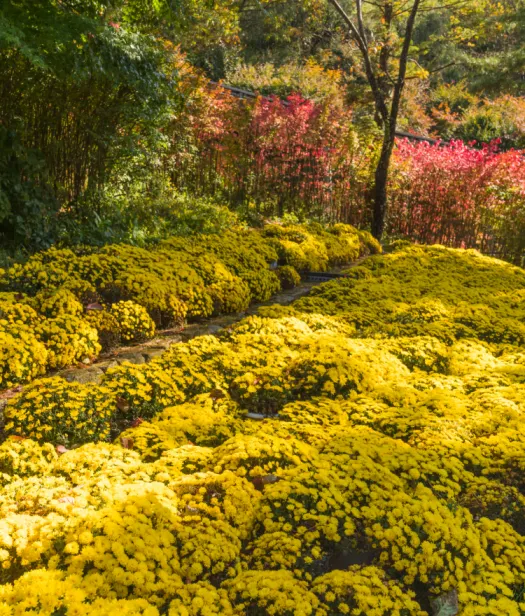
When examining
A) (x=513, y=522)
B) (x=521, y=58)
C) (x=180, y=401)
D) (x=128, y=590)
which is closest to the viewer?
(x=128, y=590)

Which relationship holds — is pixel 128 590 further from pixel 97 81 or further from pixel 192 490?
pixel 97 81

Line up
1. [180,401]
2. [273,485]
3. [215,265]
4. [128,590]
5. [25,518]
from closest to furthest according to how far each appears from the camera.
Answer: [128,590] < [25,518] < [273,485] < [180,401] < [215,265]

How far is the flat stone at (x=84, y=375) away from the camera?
3898 mm

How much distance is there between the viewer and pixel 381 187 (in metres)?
11.1

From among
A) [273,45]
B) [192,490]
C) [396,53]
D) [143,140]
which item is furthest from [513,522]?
[273,45]

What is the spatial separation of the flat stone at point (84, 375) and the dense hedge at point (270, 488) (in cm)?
30

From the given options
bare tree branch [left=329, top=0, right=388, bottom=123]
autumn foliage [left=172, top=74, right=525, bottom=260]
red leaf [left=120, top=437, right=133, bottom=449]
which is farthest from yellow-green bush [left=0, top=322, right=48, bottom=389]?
bare tree branch [left=329, top=0, right=388, bottom=123]

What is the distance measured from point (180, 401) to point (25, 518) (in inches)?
64.2

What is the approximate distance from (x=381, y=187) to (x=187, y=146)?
12.4 ft

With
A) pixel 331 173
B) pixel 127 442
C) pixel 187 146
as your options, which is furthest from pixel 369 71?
pixel 127 442

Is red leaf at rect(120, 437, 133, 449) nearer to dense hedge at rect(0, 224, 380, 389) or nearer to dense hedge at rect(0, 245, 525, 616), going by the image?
dense hedge at rect(0, 245, 525, 616)

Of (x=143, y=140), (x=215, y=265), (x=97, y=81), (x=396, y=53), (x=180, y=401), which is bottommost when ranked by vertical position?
(x=180, y=401)

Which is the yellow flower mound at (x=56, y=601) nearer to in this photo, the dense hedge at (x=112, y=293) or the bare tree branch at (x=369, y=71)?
the dense hedge at (x=112, y=293)

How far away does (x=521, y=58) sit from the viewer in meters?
18.2
